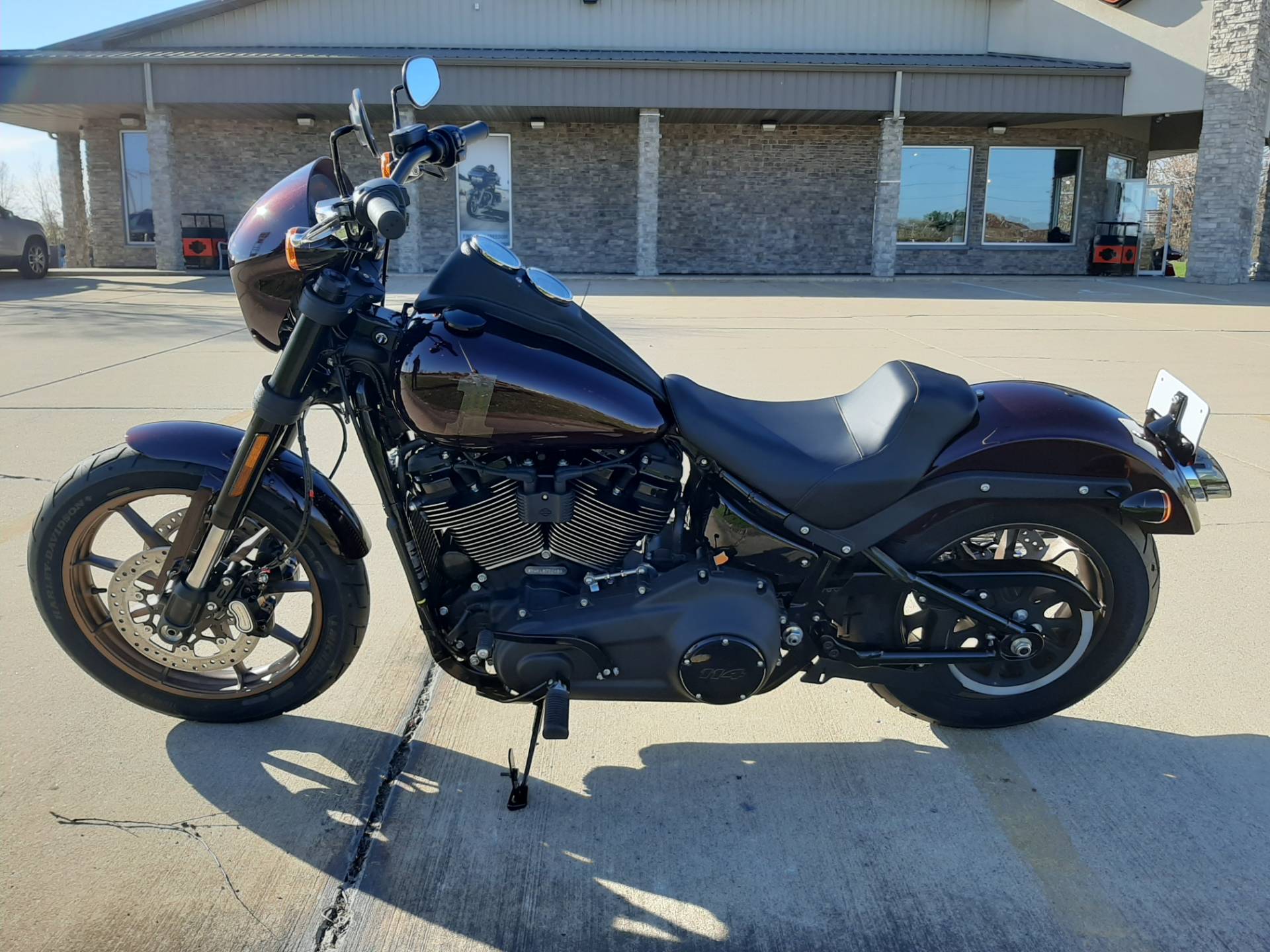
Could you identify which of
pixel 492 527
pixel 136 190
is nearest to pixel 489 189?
pixel 136 190

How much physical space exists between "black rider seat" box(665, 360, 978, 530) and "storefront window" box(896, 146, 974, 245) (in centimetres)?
2133

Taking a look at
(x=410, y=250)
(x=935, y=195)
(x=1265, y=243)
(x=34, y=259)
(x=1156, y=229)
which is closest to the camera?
(x=34, y=259)

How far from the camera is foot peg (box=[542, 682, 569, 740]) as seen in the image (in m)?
2.46

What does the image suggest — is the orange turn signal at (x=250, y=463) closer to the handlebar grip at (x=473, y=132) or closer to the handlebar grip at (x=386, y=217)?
the handlebar grip at (x=386, y=217)

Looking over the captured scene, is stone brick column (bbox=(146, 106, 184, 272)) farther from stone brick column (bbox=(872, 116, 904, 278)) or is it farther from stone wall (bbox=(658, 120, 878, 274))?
stone brick column (bbox=(872, 116, 904, 278))

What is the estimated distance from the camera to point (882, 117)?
2050 cm

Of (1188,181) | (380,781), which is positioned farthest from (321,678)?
(1188,181)

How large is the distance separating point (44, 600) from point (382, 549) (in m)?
1.78

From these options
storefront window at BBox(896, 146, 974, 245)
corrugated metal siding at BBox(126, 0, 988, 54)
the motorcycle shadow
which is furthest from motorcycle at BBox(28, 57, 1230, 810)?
corrugated metal siding at BBox(126, 0, 988, 54)

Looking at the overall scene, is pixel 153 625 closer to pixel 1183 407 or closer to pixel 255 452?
pixel 255 452

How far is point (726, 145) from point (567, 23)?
15.3 ft

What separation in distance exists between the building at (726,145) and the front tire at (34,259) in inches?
91.0

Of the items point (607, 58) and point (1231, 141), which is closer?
point (1231, 141)

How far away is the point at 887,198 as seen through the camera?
65.2 ft
